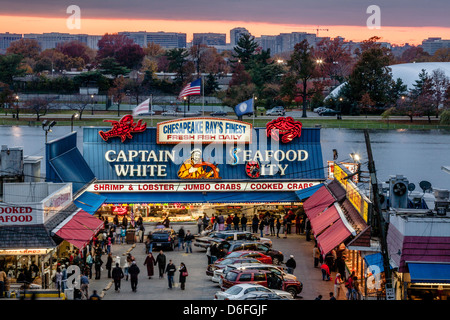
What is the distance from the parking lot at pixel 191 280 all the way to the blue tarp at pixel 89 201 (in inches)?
88.8

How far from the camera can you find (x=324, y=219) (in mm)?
34000

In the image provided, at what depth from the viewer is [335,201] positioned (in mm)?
35500

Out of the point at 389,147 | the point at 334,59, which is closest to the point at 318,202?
the point at 389,147

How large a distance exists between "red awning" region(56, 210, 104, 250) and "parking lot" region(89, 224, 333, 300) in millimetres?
1833

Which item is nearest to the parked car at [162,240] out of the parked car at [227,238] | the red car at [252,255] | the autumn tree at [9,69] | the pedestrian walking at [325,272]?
the parked car at [227,238]

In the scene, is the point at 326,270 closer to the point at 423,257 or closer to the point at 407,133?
the point at 423,257

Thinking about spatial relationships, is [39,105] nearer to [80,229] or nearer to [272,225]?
[272,225]

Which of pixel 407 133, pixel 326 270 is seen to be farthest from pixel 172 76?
pixel 326 270

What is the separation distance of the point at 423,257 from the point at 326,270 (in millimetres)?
6374

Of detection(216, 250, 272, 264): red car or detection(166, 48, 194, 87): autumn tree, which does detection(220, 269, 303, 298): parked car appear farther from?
detection(166, 48, 194, 87): autumn tree

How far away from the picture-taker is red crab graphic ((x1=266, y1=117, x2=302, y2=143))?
4384 centimetres

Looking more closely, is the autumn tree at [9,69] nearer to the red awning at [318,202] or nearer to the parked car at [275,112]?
the parked car at [275,112]

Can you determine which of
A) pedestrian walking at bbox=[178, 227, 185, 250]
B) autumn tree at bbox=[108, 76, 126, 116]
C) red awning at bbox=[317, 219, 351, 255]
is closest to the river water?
autumn tree at bbox=[108, 76, 126, 116]

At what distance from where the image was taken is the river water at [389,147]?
79625mm
